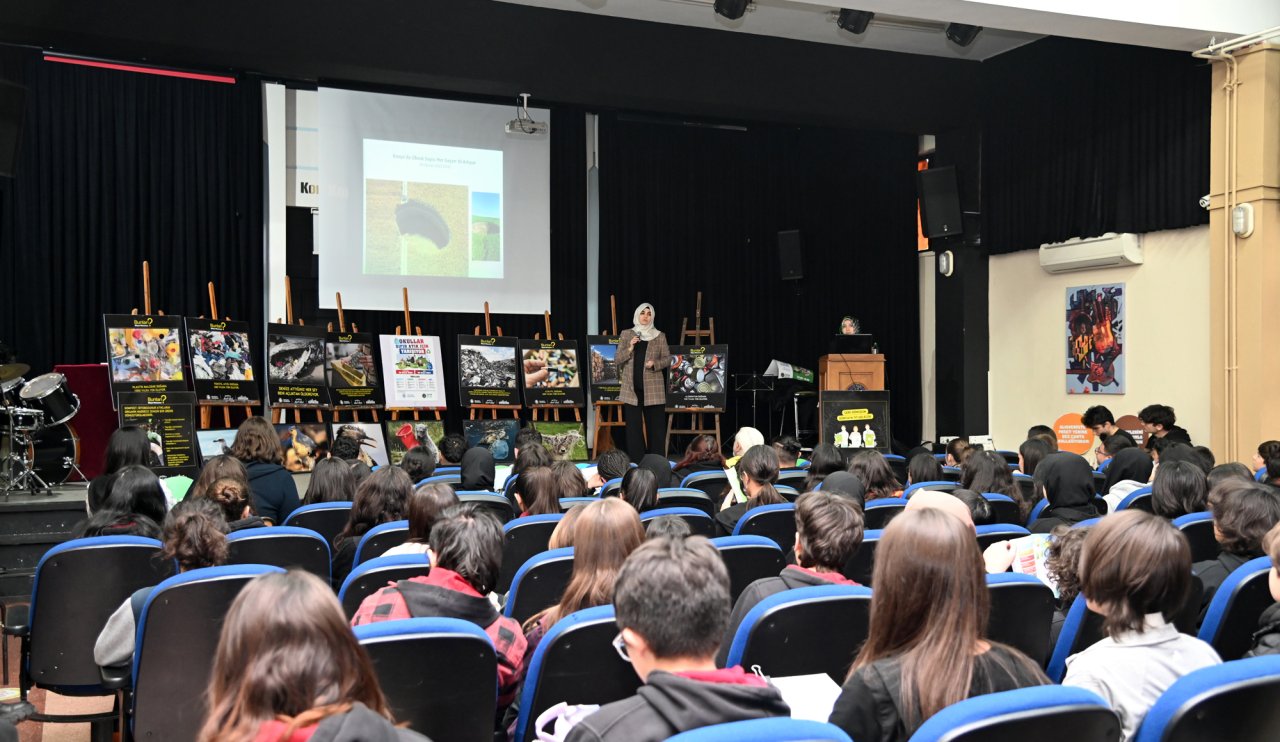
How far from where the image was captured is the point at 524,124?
10.8 m

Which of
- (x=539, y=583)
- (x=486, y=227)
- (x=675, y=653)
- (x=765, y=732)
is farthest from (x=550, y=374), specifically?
(x=765, y=732)

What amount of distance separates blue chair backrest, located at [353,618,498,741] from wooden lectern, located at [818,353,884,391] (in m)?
9.29

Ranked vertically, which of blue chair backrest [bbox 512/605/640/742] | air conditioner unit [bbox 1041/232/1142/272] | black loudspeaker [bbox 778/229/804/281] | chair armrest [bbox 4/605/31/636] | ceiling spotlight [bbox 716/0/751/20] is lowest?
chair armrest [bbox 4/605/31/636]

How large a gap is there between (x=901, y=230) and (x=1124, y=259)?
4077 mm

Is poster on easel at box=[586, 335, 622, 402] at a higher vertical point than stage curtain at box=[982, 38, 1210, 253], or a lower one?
lower

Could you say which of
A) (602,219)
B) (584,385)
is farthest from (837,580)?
(602,219)

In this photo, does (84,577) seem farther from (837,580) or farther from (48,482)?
(48,482)

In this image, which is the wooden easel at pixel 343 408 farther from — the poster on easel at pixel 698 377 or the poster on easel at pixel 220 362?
the poster on easel at pixel 698 377

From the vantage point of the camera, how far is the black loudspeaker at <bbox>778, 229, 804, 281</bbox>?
12.3 meters

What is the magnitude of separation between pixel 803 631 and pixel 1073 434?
868cm

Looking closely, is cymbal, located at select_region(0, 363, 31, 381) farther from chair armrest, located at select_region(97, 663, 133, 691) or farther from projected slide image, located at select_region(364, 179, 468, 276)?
chair armrest, located at select_region(97, 663, 133, 691)

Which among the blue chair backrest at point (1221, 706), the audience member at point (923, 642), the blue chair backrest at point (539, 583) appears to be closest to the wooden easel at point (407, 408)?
the blue chair backrest at point (539, 583)

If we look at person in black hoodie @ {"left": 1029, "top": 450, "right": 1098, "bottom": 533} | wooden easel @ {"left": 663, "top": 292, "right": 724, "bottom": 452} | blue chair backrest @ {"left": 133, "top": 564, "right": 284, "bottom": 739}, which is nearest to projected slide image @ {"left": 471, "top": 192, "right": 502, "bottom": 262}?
wooden easel @ {"left": 663, "top": 292, "right": 724, "bottom": 452}

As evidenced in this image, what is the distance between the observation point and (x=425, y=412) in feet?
35.0
